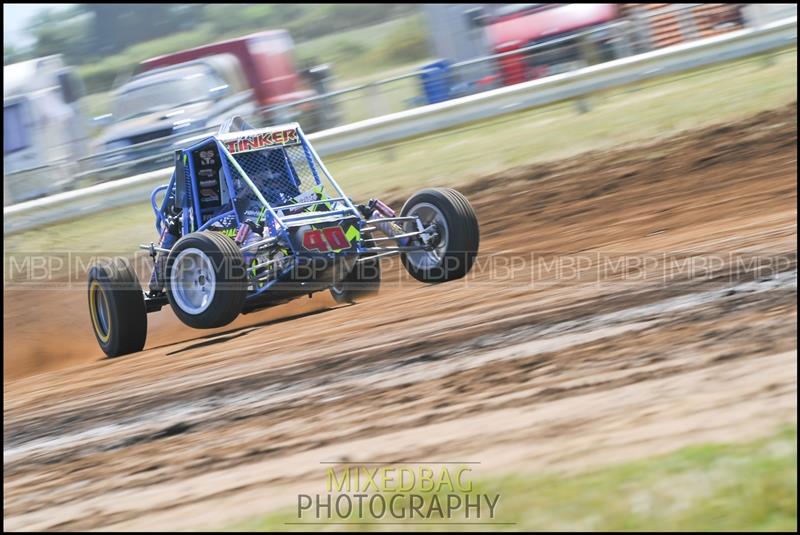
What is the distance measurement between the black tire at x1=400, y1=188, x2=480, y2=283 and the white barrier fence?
4057 millimetres

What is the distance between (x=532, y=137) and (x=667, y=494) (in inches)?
334

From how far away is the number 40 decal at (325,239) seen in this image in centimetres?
679

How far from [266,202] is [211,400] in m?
2.09

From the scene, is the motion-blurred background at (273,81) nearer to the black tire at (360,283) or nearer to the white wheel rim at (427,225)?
the black tire at (360,283)

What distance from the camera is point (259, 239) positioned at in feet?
23.0

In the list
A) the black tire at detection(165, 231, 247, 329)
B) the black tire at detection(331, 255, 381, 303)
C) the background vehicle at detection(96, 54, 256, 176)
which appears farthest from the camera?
the background vehicle at detection(96, 54, 256, 176)

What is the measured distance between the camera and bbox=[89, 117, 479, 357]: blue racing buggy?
679 centimetres

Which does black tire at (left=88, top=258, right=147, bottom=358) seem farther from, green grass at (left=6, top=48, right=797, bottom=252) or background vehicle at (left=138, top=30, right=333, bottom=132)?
background vehicle at (left=138, top=30, right=333, bottom=132)

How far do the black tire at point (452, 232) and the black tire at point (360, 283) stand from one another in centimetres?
45

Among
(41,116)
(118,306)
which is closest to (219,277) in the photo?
(118,306)

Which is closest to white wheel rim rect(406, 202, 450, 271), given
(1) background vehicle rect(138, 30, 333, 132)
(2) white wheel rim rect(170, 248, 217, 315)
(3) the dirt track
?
(3) the dirt track

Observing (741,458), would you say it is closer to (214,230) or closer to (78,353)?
(214,230)

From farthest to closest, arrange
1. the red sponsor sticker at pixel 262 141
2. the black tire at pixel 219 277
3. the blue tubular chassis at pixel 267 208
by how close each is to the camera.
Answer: the red sponsor sticker at pixel 262 141, the blue tubular chassis at pixel 267 208, the black tire at pixel 219 277

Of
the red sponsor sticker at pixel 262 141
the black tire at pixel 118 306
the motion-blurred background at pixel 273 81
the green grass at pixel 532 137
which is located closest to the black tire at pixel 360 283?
the red sponsor sticker at pixel 262 141
